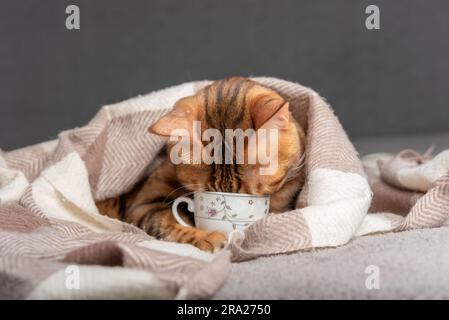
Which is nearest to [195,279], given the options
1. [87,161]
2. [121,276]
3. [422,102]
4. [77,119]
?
[121,276]

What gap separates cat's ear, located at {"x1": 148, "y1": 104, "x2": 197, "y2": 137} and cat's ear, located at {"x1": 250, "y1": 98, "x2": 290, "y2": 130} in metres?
0.12

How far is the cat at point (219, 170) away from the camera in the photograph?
3.50 feet

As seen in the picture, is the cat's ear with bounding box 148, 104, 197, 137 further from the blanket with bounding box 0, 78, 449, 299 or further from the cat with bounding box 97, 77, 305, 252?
the blanket with bounding box 0, 78, 449, 299

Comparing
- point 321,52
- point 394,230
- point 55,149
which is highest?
point 321,52

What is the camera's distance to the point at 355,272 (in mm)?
775

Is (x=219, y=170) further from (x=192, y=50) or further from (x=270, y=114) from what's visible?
(x=192, y=50)

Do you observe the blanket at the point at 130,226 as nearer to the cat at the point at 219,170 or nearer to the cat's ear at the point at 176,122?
the cat at the point at 219,170

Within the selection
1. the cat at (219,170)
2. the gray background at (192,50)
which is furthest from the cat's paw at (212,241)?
the gray background at (192,50)

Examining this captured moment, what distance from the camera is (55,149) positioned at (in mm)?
1361

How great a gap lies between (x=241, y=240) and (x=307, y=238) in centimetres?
10

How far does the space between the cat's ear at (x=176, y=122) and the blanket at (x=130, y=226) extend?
0.61ft

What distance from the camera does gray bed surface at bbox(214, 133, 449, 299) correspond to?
72cm

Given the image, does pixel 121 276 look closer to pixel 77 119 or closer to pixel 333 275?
pixel 333 275

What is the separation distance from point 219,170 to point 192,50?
967 millimetres
